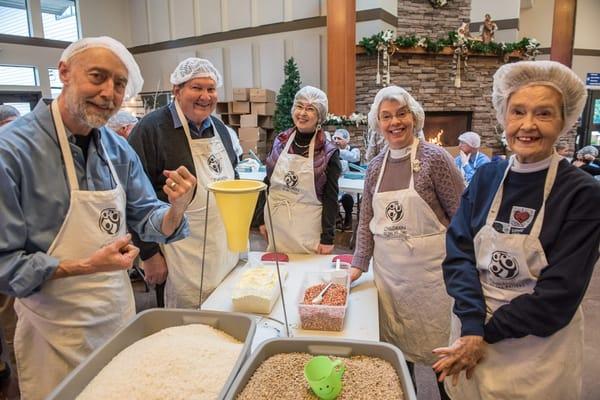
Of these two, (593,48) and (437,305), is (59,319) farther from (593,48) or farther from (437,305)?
(593,48)

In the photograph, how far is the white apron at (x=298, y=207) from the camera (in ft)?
6.82

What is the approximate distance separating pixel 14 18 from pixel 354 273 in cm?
941

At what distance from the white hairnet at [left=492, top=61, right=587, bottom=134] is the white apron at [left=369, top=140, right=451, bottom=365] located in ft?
1.77

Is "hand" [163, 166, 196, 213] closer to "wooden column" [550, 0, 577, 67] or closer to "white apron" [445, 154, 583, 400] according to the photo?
"white apron" [445, 154, 583, 400]

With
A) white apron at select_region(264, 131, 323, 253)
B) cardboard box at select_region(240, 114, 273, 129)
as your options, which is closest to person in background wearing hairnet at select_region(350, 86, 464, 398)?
white apron at select_region(264, 131, 323, 253)

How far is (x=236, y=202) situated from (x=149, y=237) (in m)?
0.58

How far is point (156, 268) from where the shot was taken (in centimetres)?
172

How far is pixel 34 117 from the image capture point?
1099mm

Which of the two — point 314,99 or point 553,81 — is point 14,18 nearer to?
point 314,99

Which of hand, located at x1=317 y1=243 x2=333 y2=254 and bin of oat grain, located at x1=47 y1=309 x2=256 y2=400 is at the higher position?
bin of oat grain, located at x1=47 y1=309 x2=256 y2=400

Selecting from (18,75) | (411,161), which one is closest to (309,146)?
(411,161)

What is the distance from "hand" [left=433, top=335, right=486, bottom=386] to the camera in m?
1.05

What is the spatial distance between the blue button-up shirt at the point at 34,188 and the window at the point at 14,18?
29.0 ft

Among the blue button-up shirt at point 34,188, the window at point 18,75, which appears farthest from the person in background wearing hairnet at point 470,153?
the window at point 18,75
